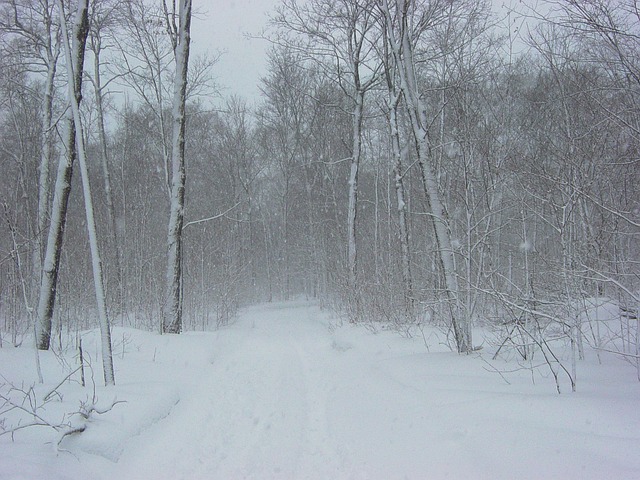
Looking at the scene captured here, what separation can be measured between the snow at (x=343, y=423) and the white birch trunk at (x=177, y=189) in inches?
130

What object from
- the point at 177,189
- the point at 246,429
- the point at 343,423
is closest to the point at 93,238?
the point at 246,429

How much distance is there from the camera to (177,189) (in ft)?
38.2

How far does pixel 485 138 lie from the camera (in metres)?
8.02

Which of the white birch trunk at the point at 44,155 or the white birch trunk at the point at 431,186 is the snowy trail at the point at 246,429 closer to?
the white birch trunk at the point at 431,186

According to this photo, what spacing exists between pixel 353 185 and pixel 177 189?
634 cm

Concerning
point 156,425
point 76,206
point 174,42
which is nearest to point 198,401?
point 156,425

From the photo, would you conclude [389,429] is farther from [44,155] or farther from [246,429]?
[44,155]

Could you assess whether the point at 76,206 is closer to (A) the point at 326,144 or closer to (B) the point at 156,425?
(A) the point at 326,144

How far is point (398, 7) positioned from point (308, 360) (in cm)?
744

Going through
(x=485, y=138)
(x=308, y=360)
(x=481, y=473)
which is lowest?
(x=308, y=360)

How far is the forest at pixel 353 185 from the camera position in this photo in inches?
260

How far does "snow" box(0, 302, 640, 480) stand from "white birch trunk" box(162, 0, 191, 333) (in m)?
3.30

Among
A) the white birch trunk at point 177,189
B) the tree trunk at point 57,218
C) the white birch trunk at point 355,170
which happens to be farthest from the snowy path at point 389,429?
the white birch trunk at point 355,170

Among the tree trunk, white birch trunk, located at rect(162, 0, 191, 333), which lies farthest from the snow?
white birch trunk, located at rect(162, 0, 191, 333)
